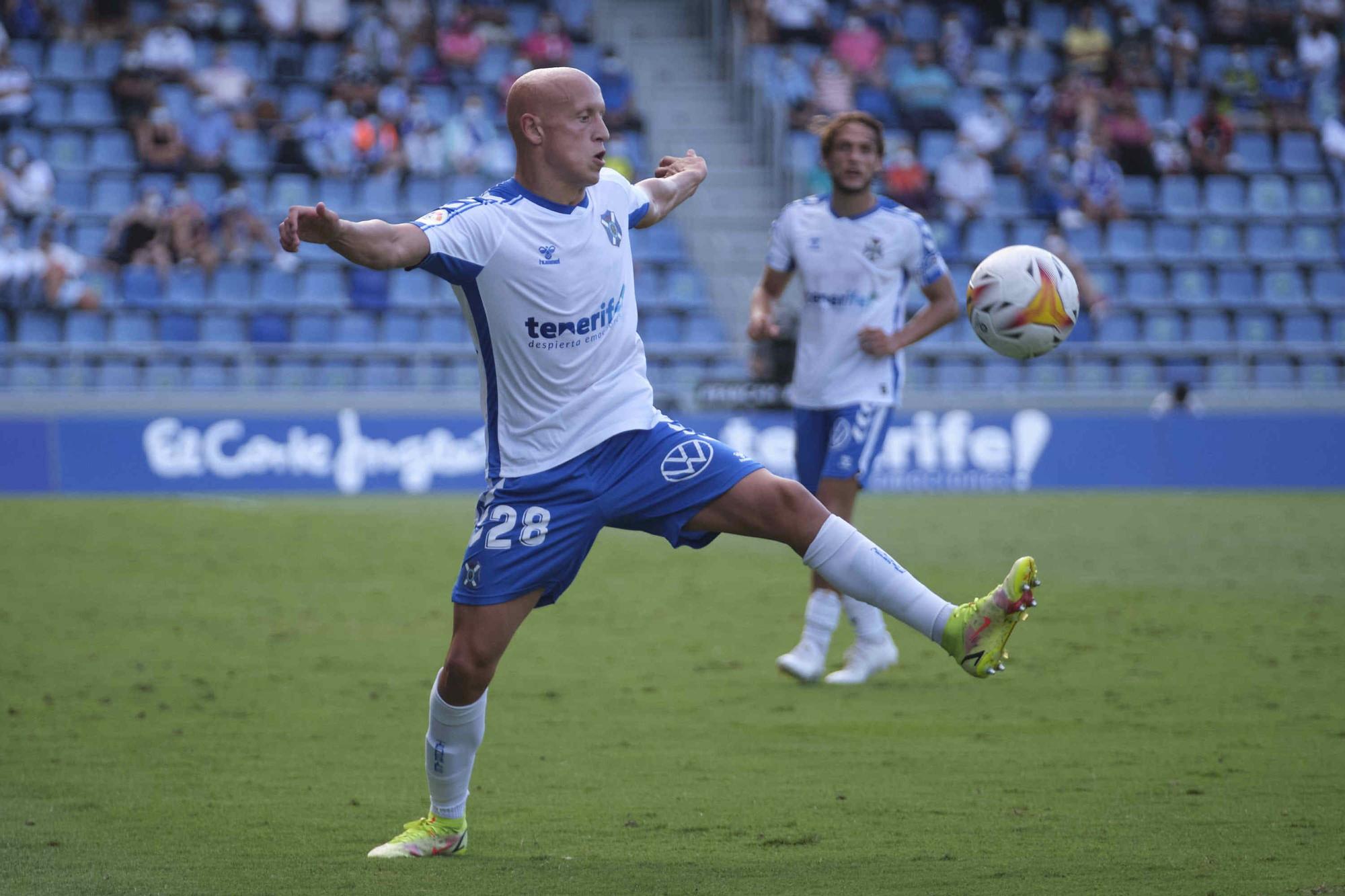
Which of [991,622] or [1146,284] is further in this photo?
[1146,284]

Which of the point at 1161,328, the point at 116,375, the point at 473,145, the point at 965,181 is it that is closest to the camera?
the point at 116,375

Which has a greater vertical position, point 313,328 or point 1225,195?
point 1225,195

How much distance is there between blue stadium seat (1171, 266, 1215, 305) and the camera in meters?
24.0

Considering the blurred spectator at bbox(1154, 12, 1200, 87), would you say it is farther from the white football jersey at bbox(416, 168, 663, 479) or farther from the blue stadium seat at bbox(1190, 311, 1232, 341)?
the white football jersey at bbox(416, 168, 663, 479)

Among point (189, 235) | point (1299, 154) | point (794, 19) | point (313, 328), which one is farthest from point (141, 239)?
point (1299, 154)

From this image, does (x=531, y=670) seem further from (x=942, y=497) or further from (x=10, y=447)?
(x=10, y=447)

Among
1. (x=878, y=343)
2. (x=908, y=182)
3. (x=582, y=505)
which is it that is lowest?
(x=582, y=505)

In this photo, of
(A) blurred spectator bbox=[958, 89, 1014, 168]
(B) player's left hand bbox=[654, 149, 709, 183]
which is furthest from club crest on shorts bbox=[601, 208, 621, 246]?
(A) blurred spectator bbox=[958, 89, 1014, 168]

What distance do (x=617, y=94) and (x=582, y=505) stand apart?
807 inches

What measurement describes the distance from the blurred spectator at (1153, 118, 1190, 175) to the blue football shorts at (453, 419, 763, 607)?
22.0 metres

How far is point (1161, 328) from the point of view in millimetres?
23281

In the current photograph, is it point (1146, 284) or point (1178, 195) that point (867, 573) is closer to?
point (1146, 284)

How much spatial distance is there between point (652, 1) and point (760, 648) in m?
21.8

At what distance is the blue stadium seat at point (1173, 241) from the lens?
24.6 m
